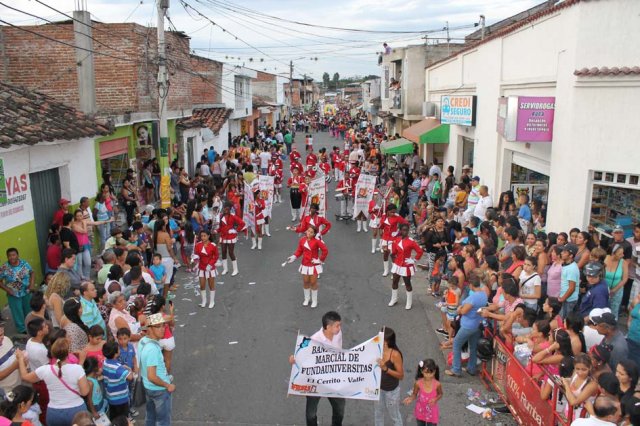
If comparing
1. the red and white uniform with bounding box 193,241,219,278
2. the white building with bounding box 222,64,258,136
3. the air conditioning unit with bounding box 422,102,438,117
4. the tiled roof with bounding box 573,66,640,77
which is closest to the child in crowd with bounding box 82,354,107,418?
the red and white uniform with bounding box 193,241,219,278

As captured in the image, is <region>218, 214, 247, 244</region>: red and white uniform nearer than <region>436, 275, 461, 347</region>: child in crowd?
No

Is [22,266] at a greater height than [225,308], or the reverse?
[22,266]

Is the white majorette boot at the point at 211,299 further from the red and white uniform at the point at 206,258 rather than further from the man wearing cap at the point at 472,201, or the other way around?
the man wearing cap at the point at 472,201

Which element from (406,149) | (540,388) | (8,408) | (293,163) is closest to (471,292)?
(540,388)

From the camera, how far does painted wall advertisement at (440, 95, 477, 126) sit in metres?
17.1

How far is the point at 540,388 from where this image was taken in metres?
5.99

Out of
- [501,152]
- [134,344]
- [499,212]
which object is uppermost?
[501,152]

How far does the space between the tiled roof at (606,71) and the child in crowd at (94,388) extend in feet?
28.9

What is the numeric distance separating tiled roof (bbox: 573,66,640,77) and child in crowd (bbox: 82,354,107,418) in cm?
881

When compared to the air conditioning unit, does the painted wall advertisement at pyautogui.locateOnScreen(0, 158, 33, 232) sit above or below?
below

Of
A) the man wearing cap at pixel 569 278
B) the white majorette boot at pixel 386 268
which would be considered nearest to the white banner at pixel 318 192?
the white majorette boot at pixel 386 268

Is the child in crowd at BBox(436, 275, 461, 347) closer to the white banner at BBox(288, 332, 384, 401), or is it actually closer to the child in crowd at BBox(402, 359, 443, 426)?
the child in crowd at BBox(402, 359, 443, 426)

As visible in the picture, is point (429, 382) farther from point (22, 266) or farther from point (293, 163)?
point (293, 163)

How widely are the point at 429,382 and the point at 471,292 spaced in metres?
2.26
